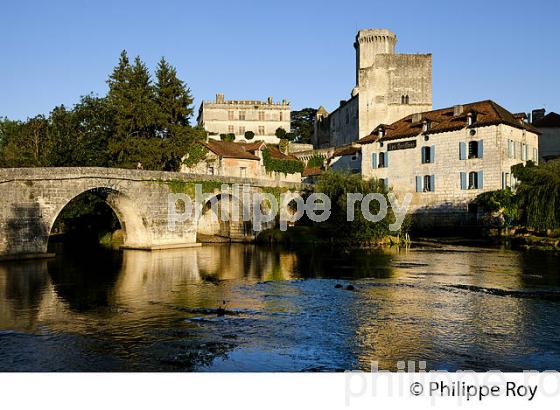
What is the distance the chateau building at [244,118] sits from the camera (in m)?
81.2

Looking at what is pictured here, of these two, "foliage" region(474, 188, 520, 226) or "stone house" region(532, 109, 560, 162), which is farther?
"stone house" region(532, 109, 560, 162)

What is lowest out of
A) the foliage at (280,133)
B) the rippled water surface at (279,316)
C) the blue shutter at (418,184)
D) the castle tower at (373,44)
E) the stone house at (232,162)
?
the rippled water surface at (279,316)

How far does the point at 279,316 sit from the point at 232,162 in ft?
127

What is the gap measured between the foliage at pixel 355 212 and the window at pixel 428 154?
1490 cm

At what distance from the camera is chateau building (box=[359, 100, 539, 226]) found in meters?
45.7

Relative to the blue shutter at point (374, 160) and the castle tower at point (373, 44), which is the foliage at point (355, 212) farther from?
the castle tower at point (373, 44)

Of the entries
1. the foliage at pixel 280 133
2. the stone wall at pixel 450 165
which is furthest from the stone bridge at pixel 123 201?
the foliage at pixel 280 133

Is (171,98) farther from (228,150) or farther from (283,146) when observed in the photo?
(283,146)

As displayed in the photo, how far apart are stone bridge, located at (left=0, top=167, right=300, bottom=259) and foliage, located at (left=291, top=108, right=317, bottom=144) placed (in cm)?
5871

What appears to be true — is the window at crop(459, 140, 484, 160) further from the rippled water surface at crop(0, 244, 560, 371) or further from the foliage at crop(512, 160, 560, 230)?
the rippled water surface at crop(0, 244, 560, 371)

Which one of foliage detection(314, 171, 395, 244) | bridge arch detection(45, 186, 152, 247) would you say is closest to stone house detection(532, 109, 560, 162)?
foliage detection(314, 171, 395, 244)

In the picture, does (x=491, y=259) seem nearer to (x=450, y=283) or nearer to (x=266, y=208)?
(x=450, y=283)

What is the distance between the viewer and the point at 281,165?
58.6 meters

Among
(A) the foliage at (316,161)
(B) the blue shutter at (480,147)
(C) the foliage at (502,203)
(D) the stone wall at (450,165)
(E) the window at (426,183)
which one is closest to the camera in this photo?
(C) the foliage at (502,203)
